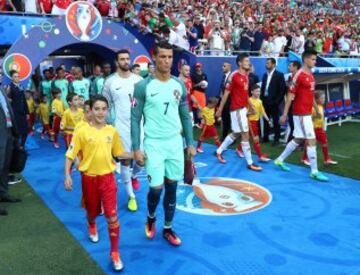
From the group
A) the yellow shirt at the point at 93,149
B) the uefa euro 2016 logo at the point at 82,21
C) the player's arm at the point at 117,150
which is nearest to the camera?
the yellow shirt at the point at 93,149

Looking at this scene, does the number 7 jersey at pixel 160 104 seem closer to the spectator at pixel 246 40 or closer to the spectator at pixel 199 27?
the spectator at pixel 199 27

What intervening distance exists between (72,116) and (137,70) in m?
1.49

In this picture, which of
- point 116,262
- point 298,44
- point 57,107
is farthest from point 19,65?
point 298,44

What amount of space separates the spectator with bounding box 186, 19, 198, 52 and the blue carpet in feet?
23.6

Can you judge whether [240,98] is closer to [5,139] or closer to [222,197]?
[222,197]

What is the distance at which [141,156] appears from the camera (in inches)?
151

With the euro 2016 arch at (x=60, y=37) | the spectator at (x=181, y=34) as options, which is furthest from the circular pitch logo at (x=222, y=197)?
the spectator at (x=181, y=34)

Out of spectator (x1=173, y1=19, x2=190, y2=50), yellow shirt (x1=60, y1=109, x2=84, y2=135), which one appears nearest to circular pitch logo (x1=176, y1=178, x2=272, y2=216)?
yellow shirt (x1=60, y1=109, x2=84, y2=135)

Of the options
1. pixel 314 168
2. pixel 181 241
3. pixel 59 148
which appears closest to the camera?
pixel 181 241

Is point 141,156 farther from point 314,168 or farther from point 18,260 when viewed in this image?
point 314,168

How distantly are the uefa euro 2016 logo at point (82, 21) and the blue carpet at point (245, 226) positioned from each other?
4.01 meters

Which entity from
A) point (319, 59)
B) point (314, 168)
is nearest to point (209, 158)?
point (314, 168)

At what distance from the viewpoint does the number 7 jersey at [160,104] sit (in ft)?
12.5

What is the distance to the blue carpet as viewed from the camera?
12.5 feet
